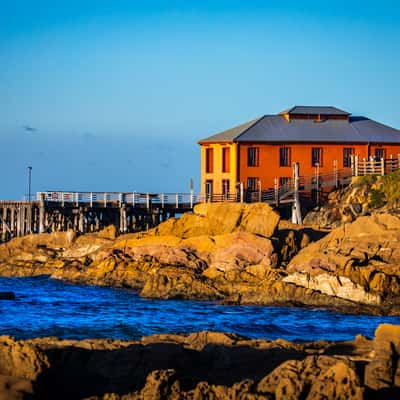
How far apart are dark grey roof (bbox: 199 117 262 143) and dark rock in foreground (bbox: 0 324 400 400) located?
39.7 m

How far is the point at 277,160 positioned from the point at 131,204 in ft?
28.2

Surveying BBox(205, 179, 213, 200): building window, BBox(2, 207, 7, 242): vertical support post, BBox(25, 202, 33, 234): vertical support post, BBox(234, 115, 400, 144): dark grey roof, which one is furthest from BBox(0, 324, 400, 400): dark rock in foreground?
BBox(2, 207, 7, 242): vertical support post

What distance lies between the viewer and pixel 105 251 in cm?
4619

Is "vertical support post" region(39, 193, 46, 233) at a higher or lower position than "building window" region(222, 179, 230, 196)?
lower

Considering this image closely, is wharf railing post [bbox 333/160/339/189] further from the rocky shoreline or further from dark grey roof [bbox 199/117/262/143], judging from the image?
the rocky shoreline

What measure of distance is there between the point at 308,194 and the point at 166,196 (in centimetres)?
846

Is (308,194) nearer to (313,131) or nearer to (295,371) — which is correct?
(313,131)

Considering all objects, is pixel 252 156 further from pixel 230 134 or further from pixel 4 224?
pixel 4 224

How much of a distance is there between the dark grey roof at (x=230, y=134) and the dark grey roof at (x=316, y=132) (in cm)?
40

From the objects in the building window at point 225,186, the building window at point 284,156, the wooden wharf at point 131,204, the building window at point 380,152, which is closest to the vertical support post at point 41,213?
the wooden wharf at point 131,204

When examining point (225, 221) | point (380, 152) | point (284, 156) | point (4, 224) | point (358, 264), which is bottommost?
point (358, 264)

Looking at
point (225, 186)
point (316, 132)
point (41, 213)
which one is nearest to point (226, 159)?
point (225, 186)

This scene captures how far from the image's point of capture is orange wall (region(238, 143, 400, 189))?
2302 inches

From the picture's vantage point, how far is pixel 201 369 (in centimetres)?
1716
